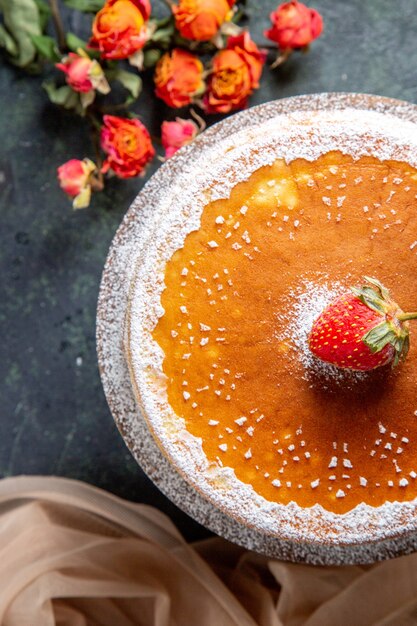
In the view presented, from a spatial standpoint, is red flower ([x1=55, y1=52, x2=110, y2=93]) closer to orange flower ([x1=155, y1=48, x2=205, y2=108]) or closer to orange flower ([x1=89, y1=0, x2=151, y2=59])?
orange flower ([x1=89, y1=0, x2=151, y2=59])

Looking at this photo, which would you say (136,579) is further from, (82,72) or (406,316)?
(82,72)

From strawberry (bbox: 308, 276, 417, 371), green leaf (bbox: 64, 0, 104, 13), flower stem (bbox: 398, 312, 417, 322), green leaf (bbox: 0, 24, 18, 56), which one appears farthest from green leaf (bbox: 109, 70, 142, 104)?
flower stem (bbox: 398, 312, 417, 322)

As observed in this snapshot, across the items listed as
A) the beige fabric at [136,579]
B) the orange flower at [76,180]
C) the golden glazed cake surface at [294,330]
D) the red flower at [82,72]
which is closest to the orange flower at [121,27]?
the red flower at [82,72]

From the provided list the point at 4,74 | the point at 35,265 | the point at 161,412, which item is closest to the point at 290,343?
the point at 161,412

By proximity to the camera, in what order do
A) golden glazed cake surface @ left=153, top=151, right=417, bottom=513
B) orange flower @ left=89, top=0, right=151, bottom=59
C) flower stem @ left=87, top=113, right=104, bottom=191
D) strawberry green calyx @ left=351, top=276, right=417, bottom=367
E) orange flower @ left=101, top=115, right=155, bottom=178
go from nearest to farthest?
1. strawberry green calyx @ left=351, top=276, right=417, bottom=367
2. golden glazed cake surface @ left=153, top=151, right=417, bottom=513
3. orange flower @ left=89, top=0, right=151, bottom=59
4. orange flower @ left=101, top=115, right=155, bottom=178
5. flower stem @ left=87, top=113, right=104, bottom=191

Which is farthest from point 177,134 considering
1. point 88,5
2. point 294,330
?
point 294,330

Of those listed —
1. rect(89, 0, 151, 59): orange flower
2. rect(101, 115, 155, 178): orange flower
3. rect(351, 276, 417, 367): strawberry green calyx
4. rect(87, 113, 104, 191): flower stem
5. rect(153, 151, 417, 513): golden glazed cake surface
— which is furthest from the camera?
rect(87, 113, 104, 191): flower stem

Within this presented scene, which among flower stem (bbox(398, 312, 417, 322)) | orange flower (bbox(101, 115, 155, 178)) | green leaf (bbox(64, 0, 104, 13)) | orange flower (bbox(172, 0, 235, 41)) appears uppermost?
orange flower (bbox(172, 0, 235, 41))

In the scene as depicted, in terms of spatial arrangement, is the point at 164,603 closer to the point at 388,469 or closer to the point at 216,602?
the point at 216,602
